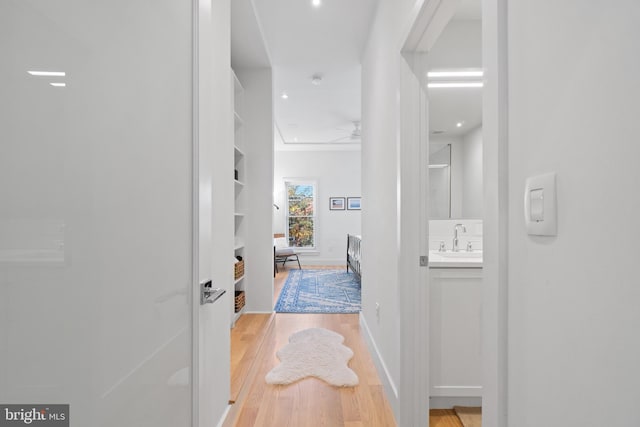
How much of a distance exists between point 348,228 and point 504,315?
721 centimetres

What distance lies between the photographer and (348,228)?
26.0 feet

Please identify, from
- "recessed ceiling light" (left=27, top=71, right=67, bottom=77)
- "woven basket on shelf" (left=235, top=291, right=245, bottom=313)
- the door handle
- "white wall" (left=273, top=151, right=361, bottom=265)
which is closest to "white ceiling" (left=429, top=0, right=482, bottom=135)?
the door handle

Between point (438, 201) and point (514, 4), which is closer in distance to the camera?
point (514, 4)

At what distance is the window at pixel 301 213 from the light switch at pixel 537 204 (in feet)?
24.0

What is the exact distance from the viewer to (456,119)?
8.63 ft

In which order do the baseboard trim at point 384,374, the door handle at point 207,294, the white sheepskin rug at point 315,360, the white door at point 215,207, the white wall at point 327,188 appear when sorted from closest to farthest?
the door handle at point 207,294, the white door at point 215,207, the baseboard trim at point 384,374, the white sheepskin rug at point 315,360, the white wall at point 327,188

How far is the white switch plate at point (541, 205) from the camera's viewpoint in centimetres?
58

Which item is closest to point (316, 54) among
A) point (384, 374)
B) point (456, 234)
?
point (456, 234)

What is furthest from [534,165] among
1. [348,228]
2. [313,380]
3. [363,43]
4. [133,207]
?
[348,228]

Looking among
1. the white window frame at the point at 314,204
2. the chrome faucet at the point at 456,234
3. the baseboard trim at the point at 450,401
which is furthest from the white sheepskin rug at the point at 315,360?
the white window frame at the point at 314,204

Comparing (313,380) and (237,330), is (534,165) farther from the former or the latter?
(237,330)

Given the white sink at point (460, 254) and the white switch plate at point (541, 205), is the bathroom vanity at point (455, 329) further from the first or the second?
the white switch plate at point (541, 205)

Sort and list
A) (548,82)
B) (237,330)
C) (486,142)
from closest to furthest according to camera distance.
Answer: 1. (548,82)
2. (486,142)
3. (237,330)

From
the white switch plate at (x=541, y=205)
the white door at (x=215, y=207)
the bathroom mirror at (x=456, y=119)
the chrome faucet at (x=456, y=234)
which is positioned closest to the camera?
the white switch plate at (x=541, y=205)
